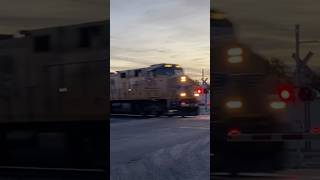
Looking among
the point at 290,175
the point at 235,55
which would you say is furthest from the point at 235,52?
the point at 290,175

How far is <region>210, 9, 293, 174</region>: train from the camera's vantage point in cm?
387

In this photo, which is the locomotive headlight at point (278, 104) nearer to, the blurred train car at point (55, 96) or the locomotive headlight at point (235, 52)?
the locomotive headlight at point (235, 52)

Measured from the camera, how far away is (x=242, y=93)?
3.91 m

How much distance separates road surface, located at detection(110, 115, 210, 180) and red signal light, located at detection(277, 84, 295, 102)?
1.62 ft

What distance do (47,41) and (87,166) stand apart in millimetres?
949

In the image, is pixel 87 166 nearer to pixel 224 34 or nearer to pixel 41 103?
pixel 41 103

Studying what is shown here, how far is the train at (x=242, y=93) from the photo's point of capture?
3.87 m

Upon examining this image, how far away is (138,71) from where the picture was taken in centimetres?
376

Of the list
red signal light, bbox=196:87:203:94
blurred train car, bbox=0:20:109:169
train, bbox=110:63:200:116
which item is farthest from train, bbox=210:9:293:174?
blurred train car, bbox=0:20:109:169

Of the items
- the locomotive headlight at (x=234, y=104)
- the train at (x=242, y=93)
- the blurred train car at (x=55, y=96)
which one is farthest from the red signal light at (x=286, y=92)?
the blurred train car at (x=55, y=96)

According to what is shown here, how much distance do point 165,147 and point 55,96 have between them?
104cm

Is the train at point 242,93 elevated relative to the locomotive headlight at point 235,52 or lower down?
lower down

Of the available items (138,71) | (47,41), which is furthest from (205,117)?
(47,41)

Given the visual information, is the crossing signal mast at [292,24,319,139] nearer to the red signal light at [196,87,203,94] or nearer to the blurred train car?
the red signal light at [196,87,203,94]
